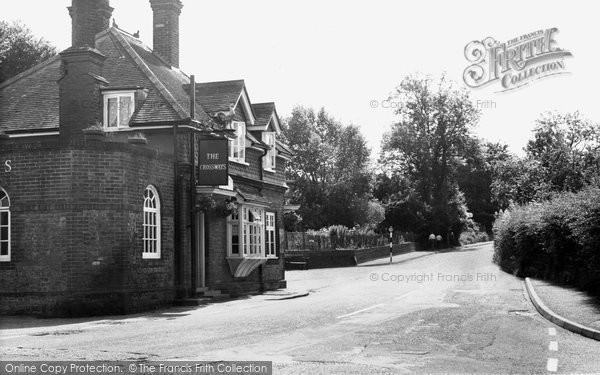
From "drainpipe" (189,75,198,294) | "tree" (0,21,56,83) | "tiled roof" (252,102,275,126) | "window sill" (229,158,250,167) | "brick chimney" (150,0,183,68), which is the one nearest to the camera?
"drainpipe" (189,75,198,294)

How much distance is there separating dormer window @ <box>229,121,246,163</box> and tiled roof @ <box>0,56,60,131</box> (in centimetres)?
633

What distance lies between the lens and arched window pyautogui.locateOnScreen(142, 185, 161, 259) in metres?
21.6

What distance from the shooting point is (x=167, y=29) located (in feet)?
101

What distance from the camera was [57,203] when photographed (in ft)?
64.2

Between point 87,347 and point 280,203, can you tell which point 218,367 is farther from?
point 280,203

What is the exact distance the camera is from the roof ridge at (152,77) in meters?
24.0

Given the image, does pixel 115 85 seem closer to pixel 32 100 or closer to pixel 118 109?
pixel 118 109

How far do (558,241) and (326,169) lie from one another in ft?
169

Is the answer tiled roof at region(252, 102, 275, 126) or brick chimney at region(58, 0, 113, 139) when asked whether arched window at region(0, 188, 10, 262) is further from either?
tiled roof at region(252, 102, 275, 126)

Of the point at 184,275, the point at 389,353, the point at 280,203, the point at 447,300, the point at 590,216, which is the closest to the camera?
the point at 389,353

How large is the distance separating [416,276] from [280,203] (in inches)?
313

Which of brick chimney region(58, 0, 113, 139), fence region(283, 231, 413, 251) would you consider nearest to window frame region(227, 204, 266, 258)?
brick chimney region(58, 0, 113, 139)

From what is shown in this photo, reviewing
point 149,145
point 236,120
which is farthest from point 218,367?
point 236,120

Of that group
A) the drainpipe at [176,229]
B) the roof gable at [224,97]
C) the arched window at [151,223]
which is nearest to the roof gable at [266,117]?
the roof gable at [224,97]
